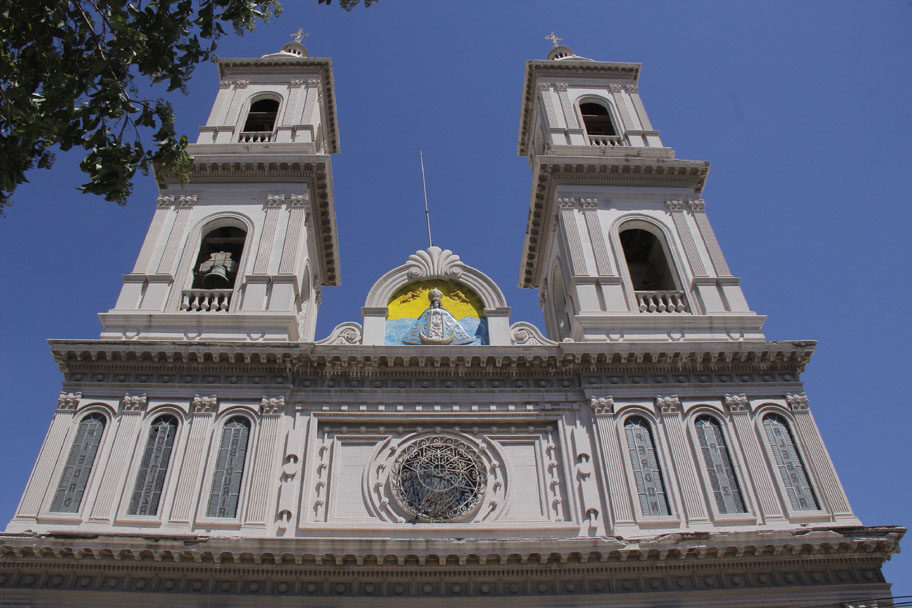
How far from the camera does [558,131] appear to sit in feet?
68.5

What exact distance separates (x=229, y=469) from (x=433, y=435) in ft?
11.9

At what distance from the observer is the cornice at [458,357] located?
46.6 feet

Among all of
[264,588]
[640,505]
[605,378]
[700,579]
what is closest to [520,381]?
[605,378]

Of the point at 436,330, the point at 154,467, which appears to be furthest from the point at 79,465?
the point at 436,330

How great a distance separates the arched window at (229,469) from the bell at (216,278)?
4.34m

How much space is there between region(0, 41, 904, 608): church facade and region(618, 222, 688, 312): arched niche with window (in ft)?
0.43

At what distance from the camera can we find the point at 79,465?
42.6 feet

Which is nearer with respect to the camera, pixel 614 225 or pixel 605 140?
pixel 614 225

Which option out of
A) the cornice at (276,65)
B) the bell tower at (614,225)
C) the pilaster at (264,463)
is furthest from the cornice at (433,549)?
the cornice at (276,65)

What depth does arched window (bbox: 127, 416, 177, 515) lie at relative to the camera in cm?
1260

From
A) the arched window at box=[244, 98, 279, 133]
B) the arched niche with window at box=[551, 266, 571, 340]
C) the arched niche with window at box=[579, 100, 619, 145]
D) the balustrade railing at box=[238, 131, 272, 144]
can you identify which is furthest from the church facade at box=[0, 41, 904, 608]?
the arched window at box=[244, 98, 279, 133]

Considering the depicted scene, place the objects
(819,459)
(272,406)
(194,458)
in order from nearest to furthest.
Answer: (194,458) < (819,459) < (272,406)

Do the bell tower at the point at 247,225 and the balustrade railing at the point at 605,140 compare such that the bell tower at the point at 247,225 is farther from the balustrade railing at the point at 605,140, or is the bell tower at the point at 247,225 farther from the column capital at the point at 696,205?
the column capital at the point at 696,205

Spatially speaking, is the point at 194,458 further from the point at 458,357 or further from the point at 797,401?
the point at 797,401
